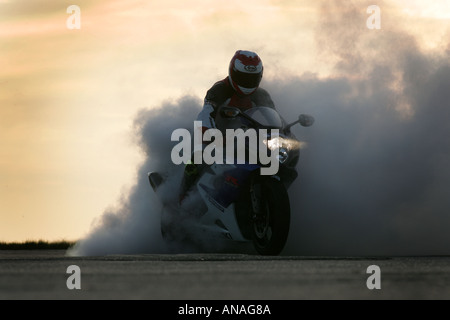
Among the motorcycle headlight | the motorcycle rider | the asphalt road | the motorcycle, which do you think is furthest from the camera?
the motorcycle rider

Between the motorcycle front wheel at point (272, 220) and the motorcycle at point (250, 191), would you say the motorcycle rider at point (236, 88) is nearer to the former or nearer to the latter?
the motorcycle at point (250, 191)

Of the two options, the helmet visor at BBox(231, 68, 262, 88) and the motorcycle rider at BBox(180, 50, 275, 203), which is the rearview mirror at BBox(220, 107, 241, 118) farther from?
the helmet visor at BBox(231, 68, 262, 88)

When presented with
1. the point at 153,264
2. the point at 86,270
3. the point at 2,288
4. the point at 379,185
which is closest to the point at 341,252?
the point at 379,185

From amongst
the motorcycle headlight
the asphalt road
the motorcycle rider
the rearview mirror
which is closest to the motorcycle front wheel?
the motorcycle headlight

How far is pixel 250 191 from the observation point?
42.0 feet

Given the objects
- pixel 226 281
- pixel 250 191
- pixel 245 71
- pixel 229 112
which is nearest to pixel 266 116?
pixel 229 112

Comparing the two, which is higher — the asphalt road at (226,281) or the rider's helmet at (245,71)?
the rider's helmet at (245,71)

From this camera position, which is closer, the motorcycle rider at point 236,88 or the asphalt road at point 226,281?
the asphalt road at point 226,281

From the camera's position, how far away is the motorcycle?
40.2ft

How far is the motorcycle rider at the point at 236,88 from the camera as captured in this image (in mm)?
13867

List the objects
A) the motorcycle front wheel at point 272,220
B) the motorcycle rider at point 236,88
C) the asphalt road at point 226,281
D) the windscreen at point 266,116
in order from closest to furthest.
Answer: the asphalt road at point 226,281 < the motorcycle front wheel at point 272,220 < the windscreen at point 266,116 < the motorcycle rider at point 236,88

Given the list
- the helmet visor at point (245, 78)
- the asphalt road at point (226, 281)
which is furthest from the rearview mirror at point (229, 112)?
the asphalt road at point (226, 281)

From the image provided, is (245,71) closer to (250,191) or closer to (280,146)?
(280,146)

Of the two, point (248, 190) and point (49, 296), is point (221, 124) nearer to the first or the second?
point (248, 190)
